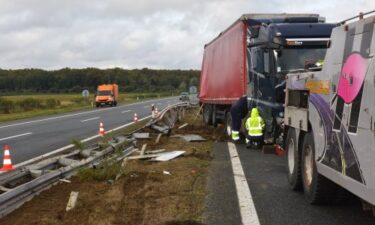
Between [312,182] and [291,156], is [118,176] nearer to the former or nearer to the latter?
[291,156]

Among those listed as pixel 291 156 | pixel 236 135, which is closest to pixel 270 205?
pixel 291 156

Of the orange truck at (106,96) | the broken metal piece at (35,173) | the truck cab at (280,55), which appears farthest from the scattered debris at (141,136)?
the orange truck at (106,96)

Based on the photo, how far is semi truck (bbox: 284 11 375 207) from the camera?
5.18 metres

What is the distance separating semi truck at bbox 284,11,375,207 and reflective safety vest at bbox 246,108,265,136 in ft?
17.5

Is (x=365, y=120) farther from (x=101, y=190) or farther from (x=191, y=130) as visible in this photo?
(x=191, y=130)

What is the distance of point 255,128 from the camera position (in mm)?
14008

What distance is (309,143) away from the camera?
7.59 metres

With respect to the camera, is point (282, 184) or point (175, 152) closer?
point (282, 184)

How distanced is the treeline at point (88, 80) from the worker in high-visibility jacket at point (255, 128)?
10931 centimetres

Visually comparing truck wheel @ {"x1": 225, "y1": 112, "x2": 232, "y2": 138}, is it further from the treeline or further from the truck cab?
the treeline

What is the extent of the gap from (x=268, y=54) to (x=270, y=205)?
661 centimetres

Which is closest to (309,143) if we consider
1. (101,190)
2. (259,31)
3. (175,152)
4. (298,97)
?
(298,97)

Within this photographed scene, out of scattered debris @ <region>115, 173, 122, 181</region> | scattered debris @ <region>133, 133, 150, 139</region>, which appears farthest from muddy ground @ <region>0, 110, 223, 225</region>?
scattered debris @ <region>133, 133, 150, 139</region>

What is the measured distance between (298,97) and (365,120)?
3.34 m
